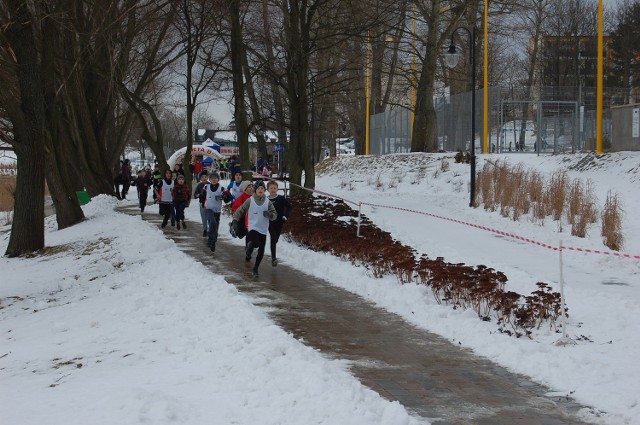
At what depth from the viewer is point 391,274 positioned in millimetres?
13375

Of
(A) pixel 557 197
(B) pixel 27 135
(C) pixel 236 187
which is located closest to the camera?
(C) pixel 236 187

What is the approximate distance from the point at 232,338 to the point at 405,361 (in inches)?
69.9

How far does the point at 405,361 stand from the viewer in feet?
26.1

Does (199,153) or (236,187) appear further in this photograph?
(199,153)

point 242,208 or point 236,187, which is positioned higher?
point 236,187

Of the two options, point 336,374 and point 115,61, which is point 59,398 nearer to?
point 336,374

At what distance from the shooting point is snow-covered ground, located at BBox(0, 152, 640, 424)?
631 centimetres

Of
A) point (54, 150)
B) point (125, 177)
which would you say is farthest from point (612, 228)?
point (125, 177)

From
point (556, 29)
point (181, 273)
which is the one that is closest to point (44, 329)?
point (181, 273)

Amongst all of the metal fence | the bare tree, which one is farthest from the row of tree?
the metal fence

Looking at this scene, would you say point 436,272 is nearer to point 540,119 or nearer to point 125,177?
point 540,119

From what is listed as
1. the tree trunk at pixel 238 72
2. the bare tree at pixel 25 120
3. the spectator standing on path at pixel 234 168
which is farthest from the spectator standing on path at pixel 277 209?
the tree trunk at pixel 238 72

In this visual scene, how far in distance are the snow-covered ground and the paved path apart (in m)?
0.26

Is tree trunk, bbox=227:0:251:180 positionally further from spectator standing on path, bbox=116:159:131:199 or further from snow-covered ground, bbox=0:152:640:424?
spectator standing on path, bbox=116:159:131:199
